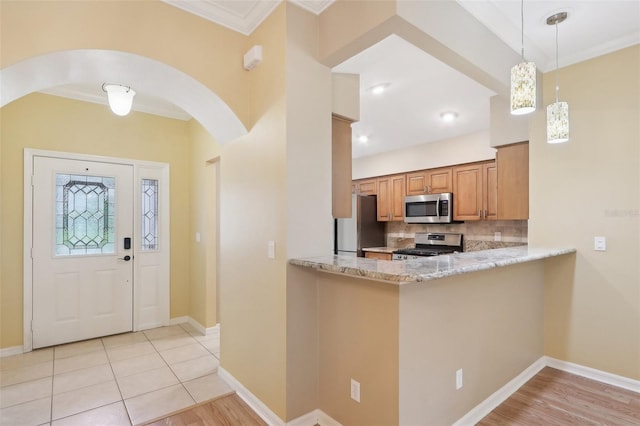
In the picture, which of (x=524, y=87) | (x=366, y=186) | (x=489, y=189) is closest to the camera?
(x=524, y=87)

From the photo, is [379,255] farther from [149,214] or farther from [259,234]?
[149,214]

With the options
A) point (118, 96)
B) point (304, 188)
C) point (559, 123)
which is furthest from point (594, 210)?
point (118, 96)

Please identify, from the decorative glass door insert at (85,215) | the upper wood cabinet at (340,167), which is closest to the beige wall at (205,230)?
the decorative glass door insert at (85,215)

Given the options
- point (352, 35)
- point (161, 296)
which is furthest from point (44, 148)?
point (352, 35)

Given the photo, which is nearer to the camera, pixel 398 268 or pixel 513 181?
pixel 398 268

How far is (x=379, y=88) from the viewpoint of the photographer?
3229 millimetres

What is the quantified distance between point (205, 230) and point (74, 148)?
1726 millimetres

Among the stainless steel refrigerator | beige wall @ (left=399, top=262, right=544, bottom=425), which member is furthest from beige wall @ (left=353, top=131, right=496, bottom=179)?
beige wall @ (left=399, top=262, right=544, bottom=425)

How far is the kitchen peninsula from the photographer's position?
1722mm

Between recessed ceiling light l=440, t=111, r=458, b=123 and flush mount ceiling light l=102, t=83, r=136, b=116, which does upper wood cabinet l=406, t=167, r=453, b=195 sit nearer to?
recessed ceiling light l=440, t=111, r=458, b=123

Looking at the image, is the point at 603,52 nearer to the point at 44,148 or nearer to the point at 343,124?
the point at 343,124

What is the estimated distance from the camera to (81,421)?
2.24 m

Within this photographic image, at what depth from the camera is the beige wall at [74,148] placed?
11.0ft

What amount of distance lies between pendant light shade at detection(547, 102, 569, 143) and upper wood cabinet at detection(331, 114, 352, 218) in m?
1.50
